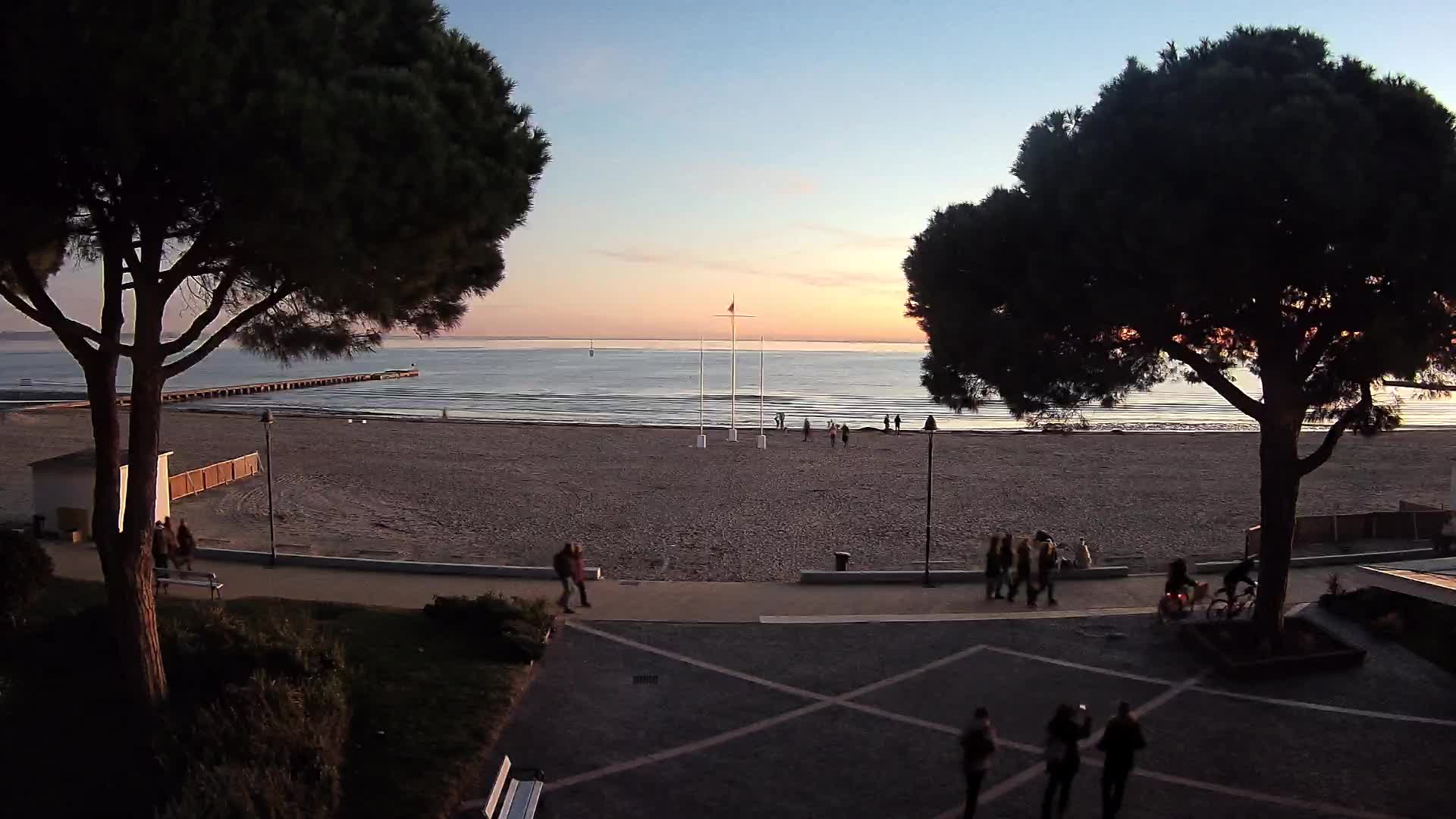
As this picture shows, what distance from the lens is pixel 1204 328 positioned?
36.4 feet

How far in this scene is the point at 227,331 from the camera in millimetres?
9539

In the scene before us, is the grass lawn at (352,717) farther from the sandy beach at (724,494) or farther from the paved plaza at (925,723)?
the sandy beach at (724,494)

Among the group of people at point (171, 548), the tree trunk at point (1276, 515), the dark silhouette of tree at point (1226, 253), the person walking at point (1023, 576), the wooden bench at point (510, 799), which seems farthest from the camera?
the group of people at point (171, 548)

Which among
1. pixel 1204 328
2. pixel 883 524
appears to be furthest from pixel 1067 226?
pixel 883 524

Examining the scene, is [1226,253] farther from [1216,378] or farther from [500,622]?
[500,622]

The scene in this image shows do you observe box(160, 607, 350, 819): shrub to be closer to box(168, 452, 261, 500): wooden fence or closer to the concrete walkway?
the concrete walkway

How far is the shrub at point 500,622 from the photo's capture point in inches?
431

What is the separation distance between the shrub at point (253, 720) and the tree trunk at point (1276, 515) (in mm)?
10578

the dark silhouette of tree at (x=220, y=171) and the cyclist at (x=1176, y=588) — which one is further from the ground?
the dark silhouette of tree at (x=220, y=171)

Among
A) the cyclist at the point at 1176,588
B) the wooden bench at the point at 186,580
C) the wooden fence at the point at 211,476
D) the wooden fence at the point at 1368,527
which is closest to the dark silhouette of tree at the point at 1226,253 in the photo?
the cyclist at the point at 1176,588

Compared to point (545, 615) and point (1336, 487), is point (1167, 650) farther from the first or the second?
point (1336, 487)

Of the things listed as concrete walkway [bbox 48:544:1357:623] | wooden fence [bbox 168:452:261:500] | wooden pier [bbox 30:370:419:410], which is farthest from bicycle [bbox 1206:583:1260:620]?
wooden pier [bbox 30:370:419:410]

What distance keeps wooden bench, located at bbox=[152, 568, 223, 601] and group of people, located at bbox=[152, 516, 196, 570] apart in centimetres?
63

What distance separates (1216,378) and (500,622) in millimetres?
9355
